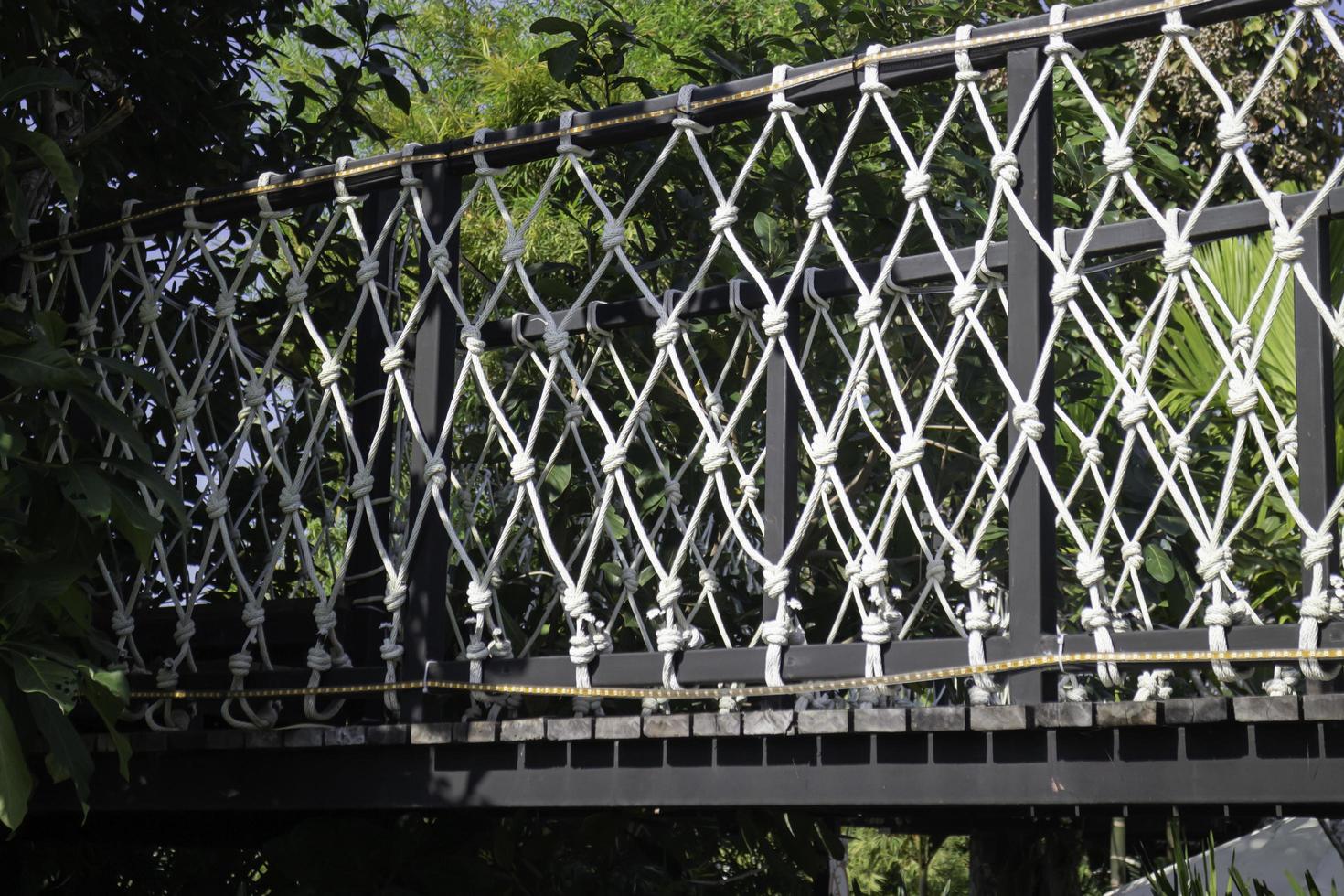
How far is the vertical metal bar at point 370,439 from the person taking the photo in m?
3.25

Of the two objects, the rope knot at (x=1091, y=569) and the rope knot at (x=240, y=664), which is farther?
the rope knot at (x=240, y=664)

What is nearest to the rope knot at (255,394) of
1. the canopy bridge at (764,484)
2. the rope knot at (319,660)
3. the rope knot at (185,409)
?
the canopy bridge at (764,484)

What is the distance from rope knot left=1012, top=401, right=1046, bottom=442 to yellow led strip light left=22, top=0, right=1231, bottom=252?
23.5 inches

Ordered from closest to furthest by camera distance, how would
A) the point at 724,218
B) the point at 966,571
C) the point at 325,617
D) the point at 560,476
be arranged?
the point at 966,571 → the point at 724,218 → the point at 325,617 → the point at 560,476

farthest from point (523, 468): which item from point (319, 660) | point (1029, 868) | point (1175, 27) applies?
point (1029, 868)

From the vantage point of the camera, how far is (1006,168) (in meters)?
2.44

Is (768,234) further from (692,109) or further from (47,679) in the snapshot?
(47,679)

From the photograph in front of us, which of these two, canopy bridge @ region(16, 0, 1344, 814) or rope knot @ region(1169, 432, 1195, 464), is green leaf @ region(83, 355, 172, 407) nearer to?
canopy bridge @ region(16, 0, 1344, 814)

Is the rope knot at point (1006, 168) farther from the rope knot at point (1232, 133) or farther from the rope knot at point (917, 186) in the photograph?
the rope knot at point (1232, 133)

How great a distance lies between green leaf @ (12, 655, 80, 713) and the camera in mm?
2553

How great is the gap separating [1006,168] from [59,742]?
5.91ft

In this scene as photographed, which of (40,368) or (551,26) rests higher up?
(551,26)

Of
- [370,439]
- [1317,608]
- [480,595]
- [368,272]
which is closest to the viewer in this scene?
[1317,608]

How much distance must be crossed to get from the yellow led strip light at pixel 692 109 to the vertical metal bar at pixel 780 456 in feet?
1.44
